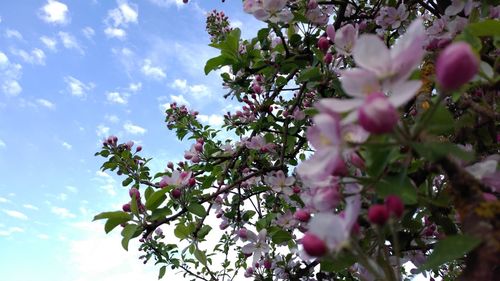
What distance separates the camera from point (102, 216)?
1.26 metres

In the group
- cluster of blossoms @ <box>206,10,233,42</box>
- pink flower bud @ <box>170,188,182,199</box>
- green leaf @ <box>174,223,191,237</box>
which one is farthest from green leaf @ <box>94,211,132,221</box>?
cluster of blossoms @ <box>206,10,233,42</box>

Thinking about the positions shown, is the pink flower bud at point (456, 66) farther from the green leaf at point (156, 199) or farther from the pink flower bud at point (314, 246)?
the green leaf at point (156, 199)

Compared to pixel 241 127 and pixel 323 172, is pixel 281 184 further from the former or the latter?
pixel 323 172

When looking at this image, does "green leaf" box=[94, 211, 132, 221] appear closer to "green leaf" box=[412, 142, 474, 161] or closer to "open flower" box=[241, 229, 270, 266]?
"open flower" box=[241, 229, 270, 266]

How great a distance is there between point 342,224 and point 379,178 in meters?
0.13

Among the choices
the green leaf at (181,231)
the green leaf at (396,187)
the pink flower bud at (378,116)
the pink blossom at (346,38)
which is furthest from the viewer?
the green leaf at (181,231)

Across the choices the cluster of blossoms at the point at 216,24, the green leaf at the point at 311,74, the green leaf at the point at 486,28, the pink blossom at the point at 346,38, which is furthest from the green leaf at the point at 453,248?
the cluster of blossoms at the point at 216,24

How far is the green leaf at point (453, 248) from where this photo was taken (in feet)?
1.82

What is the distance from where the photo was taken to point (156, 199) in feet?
4.37

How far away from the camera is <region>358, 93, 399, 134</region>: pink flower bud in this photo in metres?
0.50

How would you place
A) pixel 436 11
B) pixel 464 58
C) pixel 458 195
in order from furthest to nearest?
pixel 436 11
pixel 458 195
pixel 464 58

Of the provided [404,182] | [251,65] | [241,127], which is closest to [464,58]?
[404,182]

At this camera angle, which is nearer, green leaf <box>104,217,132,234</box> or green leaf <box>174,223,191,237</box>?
green leaf <box>104,217,132,234</box>

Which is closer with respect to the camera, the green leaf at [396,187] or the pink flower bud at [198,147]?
the green leaf at [396,187]
